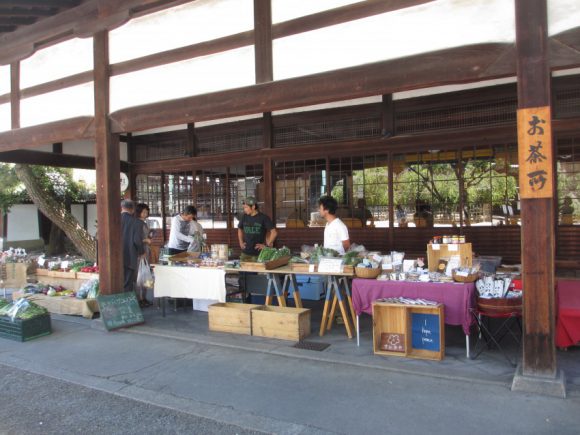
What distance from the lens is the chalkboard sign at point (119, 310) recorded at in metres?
6.73

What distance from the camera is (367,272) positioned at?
5.51 metres

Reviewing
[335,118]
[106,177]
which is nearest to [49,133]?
[106,177]

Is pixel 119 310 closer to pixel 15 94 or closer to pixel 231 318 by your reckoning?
pixel 231 318

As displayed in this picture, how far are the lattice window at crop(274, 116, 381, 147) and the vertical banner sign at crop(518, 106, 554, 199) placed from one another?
3.93 m

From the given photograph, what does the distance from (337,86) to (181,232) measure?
4465 millimetres

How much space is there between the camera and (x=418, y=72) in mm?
4512

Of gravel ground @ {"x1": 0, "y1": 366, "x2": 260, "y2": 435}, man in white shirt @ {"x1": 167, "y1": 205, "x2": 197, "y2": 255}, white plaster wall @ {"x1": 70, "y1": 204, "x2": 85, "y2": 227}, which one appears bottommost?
gravel ground @ {"x1": 0, "y1": 366, "x2": 260, "y2": 435}

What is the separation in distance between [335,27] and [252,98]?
126cm

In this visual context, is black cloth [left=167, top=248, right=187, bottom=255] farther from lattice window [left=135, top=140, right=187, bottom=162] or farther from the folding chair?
the folding chair

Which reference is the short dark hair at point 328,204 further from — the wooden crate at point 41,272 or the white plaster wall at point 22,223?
the white plaster wall at point 22,223

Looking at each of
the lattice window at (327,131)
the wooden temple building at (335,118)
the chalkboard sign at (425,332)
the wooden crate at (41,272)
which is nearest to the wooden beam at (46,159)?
the wooden temple building at (335,118)

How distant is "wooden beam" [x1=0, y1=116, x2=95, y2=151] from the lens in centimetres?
710

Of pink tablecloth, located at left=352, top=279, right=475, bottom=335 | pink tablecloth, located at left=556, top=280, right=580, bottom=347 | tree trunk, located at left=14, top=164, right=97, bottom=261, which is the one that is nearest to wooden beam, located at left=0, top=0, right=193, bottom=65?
pink tablecloth, located at left=352, top=279, right=475, bottom=335

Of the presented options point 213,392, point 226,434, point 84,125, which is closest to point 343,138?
point 84,125
